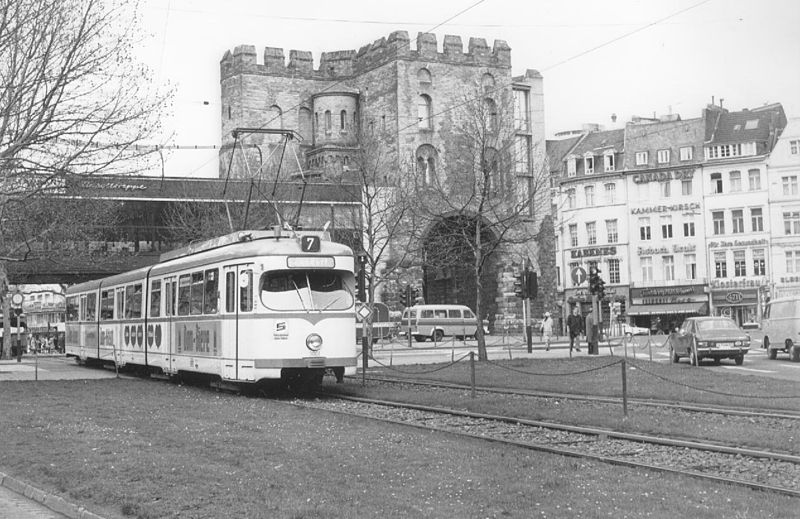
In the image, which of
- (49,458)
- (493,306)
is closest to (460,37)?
(493,306)

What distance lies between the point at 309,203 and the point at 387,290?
17.4m

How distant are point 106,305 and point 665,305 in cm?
5241

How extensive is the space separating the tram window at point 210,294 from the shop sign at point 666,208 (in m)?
60.0

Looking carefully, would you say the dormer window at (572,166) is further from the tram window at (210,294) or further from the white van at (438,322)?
the tram window at (210,294)

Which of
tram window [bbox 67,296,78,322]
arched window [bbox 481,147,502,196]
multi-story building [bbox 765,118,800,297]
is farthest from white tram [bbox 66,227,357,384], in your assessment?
multi-story building [bbox 765,118,800,297]

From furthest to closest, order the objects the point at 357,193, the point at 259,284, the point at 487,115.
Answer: the point at 357,193
the point at 487,115
the point at 259,284

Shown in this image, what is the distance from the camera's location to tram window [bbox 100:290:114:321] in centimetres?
3130

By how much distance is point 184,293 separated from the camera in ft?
77.8

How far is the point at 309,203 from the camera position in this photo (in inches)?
2085

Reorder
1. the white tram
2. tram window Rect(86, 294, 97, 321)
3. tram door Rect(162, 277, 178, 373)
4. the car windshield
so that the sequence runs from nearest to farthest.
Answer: the white tram < tram door Rect(162, 277, 178, 373) < the car windshield < tram window Rect(86, 294, 97, 321)

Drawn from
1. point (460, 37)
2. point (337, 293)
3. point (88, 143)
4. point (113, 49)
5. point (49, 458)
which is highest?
point (460, 37)

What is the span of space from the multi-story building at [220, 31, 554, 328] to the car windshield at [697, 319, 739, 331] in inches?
1529

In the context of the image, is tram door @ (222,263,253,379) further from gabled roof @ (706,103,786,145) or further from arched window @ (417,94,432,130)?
gabled roof @ (706,103,786,145)

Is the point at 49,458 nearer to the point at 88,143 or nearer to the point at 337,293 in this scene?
the point at 337,293
